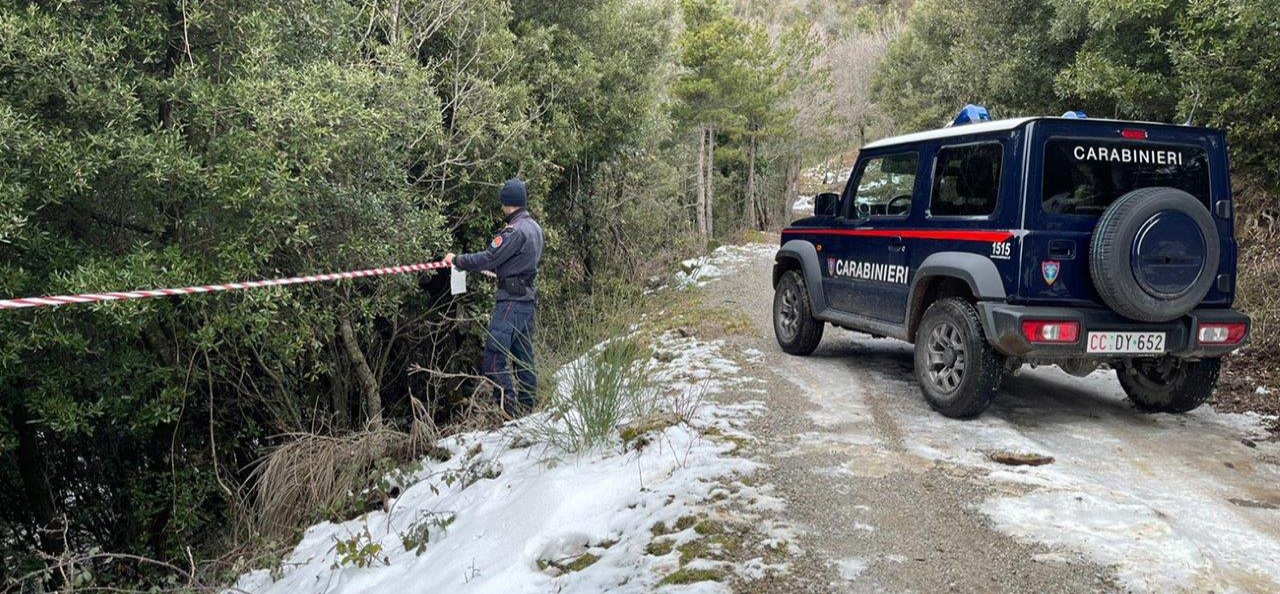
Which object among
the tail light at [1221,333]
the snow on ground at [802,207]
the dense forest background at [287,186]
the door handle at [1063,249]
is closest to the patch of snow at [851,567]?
the door handle at [1063,249]

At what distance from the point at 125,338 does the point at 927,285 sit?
6.54 m

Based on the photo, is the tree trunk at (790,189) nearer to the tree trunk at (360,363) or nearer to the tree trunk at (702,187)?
the tree trunk at (702,187)

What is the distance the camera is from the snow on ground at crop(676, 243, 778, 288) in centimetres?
1581

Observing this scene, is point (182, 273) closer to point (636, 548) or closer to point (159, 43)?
point (159, 43)

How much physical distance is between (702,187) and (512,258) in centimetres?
1999

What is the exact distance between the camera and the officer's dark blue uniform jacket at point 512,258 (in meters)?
6.75

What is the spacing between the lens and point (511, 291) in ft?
22.4

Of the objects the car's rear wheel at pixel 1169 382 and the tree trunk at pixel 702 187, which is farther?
the tree trunk at pixel 702 187

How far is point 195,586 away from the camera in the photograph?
5.77 m

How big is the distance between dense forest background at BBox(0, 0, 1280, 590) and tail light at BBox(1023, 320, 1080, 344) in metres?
3.14

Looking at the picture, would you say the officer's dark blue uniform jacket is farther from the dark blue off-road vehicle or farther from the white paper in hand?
the dark blue off-road vehicle

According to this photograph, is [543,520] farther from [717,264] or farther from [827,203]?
[717,264]

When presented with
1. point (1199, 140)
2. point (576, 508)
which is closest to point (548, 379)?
point (576, 508)

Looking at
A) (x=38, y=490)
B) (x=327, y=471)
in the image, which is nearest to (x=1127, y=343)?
(x=327, y=471)
